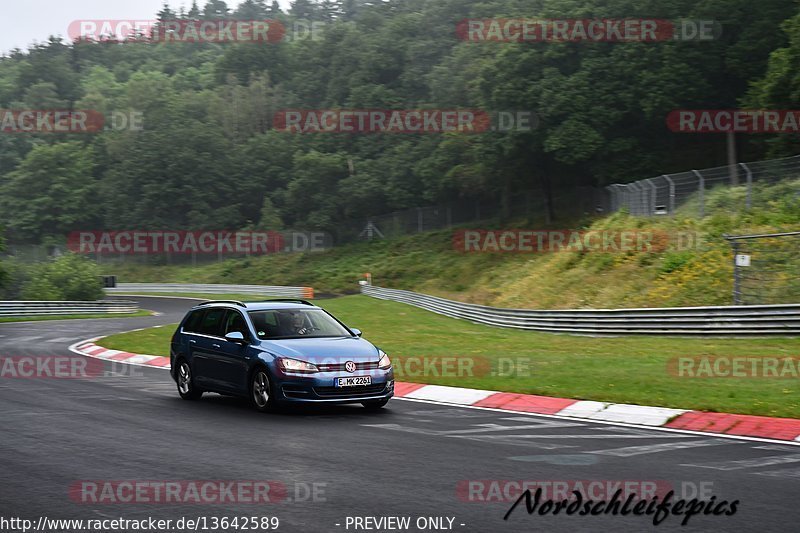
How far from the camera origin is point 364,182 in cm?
8538

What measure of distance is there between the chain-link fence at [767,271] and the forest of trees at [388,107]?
2157 cm

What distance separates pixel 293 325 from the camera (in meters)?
14.1

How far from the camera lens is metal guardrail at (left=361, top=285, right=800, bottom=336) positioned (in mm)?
22312

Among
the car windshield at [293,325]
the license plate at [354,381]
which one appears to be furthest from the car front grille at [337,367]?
the car windshield at [293,325]

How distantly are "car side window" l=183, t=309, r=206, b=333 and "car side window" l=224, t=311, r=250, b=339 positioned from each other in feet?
3.29

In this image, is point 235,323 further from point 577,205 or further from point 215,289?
point 215,289

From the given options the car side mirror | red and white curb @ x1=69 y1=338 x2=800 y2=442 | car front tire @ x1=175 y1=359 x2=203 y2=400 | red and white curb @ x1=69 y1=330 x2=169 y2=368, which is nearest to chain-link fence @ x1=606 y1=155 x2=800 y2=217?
red and white curb @ x1=69 y1=338 x2=800 y2=442

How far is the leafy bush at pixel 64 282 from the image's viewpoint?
2279 inches

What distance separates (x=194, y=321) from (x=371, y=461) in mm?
7226

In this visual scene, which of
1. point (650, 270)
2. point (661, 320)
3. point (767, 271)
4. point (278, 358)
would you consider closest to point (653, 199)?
point (650, 270)

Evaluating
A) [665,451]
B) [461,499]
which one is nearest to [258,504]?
[461,499]

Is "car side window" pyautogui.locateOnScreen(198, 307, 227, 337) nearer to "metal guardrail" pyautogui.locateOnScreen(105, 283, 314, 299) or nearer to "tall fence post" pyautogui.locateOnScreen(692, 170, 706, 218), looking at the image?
"tall fence post" pyautogui.locateOnScreen(692, 170, 706, 218)

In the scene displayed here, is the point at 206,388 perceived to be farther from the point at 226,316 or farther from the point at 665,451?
the point at 665,451

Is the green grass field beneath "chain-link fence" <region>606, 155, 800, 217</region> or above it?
A: beneath
